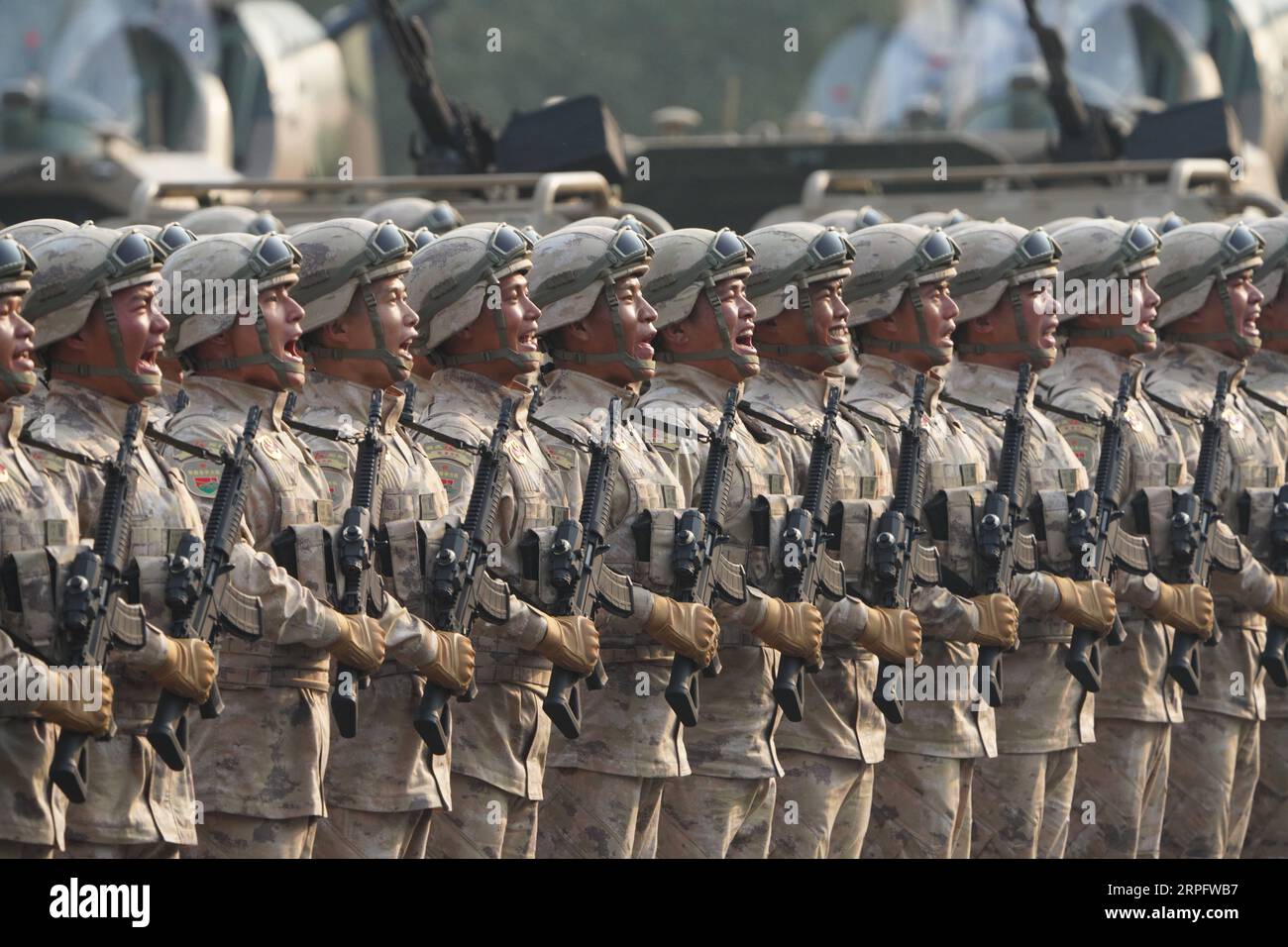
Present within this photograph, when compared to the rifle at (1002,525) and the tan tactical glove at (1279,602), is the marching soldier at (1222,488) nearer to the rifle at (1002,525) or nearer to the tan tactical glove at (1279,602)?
the tan tactical glove at (1279,602)

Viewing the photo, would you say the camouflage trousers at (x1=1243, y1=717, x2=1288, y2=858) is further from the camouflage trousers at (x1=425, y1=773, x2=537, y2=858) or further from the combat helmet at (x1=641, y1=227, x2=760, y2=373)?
the camouflage trousers at (x1=425, y1=773, x2=537, y2=858)

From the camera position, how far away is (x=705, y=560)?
1123 cm

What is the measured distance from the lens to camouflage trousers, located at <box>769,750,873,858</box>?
12.0 metres

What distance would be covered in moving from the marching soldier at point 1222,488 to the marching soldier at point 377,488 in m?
4.67

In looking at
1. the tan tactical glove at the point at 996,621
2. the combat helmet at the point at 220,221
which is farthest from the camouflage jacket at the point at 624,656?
the combat helmet at the point at 220,221

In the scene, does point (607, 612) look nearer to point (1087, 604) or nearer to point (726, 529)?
point (726, 529)

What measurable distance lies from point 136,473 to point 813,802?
357cm

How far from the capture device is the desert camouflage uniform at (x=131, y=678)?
927 cm

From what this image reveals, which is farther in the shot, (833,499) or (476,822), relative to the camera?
(833,499)

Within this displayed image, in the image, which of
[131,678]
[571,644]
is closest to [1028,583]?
[571,644]

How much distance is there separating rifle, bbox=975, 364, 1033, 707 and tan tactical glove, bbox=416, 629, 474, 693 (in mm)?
2937
